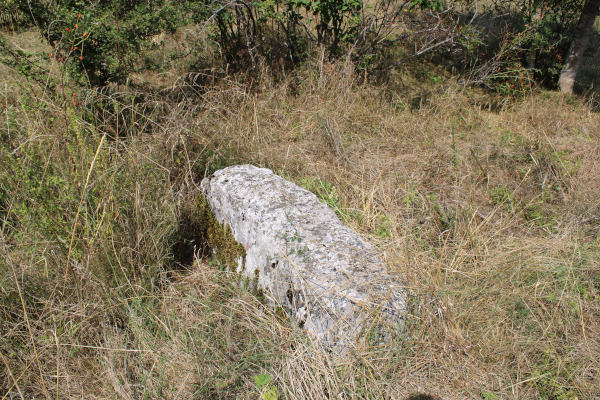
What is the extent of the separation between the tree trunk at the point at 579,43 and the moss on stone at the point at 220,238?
6.32 meters

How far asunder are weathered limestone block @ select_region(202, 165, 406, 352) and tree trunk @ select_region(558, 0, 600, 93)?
5.91m

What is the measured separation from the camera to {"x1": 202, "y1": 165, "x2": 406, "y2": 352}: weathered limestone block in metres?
1.69

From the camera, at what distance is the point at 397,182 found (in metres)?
3.19

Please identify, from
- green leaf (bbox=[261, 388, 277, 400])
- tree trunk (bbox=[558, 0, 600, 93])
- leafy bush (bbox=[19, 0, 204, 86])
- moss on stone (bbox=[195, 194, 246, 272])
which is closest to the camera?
green leaf (bbox=[261, 388, 277, 400])

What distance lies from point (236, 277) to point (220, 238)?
0.41 meters

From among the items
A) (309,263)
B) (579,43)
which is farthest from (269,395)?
(579,43)

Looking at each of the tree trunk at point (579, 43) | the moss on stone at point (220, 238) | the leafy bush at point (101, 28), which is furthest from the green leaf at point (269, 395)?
the tree trunk at point (579, 43)

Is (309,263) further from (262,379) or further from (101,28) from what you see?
(101,28)

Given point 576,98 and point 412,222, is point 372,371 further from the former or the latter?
point 576,98

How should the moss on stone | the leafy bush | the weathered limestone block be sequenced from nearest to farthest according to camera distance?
the weathered limestone block < the moss on stone < the leafy bush

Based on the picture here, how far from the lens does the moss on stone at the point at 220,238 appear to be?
2455mm

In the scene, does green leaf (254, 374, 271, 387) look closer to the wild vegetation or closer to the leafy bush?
the wild vegetation

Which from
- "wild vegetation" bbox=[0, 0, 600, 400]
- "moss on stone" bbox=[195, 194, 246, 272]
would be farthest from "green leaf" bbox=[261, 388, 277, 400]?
"moss on stone" bbox=[195, 194, 246, 272]

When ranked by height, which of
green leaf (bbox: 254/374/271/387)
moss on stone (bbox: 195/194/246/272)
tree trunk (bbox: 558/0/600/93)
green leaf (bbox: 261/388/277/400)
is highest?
tree trunk (bbox: 558/0/600/93)
